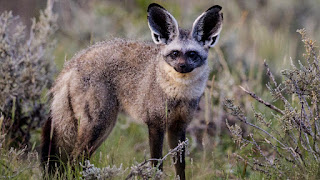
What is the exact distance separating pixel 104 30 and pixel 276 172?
249 inches

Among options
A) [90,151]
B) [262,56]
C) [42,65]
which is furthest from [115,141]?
[262,56]

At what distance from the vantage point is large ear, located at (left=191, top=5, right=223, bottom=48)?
5109mm

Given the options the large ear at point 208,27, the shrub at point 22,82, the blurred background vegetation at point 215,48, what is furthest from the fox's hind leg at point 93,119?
the large ear at point 208,27

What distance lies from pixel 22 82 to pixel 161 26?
2.15m

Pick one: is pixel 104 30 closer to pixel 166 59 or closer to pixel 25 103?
pixel 25 103

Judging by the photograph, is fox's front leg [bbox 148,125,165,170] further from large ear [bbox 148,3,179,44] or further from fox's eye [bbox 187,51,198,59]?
large ear [bbox 148,3,179,44]

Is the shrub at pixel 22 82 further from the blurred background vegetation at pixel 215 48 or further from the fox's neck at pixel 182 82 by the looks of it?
the fox's neck at pixel 182 82

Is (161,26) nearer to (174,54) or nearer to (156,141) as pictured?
(174,54)

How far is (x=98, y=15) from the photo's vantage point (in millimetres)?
10281

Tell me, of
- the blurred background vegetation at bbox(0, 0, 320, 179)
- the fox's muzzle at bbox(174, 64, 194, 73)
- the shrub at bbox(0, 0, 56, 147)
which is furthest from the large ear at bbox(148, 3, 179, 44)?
the shrub at bbox(0, 0, 56, 147)

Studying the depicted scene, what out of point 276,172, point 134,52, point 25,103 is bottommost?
point 276,172

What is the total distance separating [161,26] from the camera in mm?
5250

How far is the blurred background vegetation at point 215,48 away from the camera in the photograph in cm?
588

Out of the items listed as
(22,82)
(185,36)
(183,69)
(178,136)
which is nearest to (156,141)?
(178,136)
